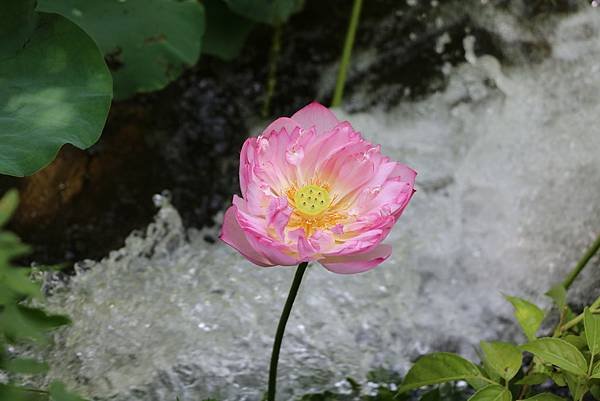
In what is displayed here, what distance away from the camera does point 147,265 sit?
1.75m

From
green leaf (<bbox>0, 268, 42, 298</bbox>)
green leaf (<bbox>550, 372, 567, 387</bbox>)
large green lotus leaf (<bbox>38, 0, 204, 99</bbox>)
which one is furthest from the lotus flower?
large green lotus leaf (<bbox>38, 0, 204, 99</bbox>)

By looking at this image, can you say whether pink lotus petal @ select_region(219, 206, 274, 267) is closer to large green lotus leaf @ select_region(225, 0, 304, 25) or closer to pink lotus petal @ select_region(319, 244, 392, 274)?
pink lotus petal @ select_region(319, 244, 392, 274)

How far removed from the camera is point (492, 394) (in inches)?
41.4

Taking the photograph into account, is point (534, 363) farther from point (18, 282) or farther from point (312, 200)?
point (18, 282)

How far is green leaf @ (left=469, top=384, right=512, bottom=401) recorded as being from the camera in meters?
1.05

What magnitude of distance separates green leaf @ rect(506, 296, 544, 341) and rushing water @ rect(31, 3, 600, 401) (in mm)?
428

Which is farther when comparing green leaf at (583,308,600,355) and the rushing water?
the rushing water

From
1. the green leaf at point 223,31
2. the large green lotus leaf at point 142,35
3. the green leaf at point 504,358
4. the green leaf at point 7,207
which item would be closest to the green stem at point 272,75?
the green leaf at point 223,31

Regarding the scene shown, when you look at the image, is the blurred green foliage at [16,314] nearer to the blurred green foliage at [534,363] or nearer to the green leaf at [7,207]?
the green leaf at [7,207]

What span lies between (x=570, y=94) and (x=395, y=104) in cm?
41

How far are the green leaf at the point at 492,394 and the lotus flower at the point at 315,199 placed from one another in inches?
8.8

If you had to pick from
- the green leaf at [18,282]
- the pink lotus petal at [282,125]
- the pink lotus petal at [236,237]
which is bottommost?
the green leaf at [18,282]

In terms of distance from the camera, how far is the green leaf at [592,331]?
105 cm

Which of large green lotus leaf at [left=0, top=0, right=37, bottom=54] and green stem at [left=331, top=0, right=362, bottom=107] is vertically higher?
large green lotus leaf at [left=0, top=0, right=37, bottom=54]
